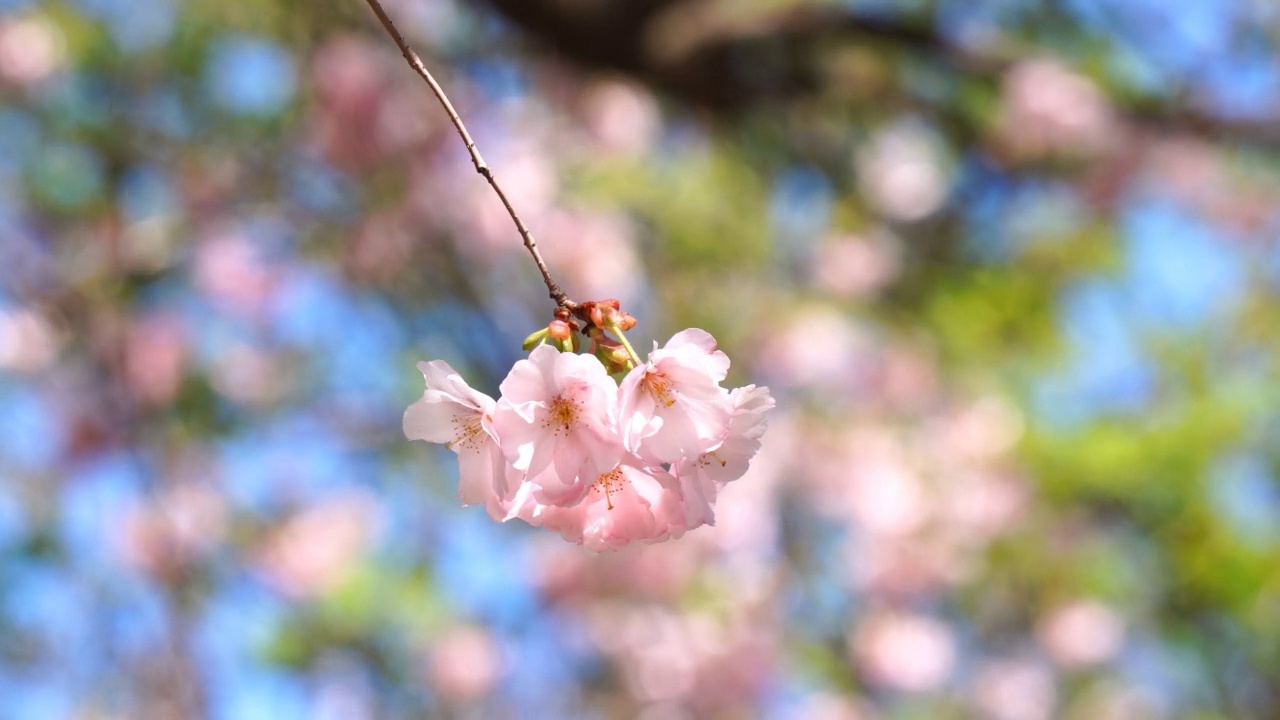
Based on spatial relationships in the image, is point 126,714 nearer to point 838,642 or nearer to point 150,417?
point 150,417

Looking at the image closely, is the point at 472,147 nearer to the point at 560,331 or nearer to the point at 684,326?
the point at 560,331

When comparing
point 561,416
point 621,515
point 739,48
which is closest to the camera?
point 561,416

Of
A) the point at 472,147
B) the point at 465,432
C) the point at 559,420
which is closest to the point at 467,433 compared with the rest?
the point at 465,432

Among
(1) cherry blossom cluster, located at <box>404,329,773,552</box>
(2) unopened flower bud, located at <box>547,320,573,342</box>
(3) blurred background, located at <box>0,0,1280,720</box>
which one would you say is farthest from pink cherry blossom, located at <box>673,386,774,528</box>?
(3) blurred background, located at <box>0,0,1280,720</box>

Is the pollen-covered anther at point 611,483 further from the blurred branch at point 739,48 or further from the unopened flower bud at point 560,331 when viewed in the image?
the blurred branch at point 739,48

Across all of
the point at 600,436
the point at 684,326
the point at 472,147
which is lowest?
the point at 600,436

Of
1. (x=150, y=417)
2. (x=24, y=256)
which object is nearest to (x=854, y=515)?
(x=150, y=417)
